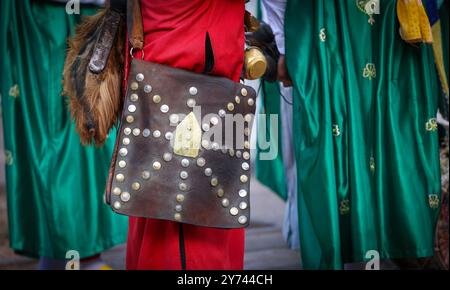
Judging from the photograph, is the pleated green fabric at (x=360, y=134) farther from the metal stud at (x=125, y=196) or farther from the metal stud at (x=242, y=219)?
the metal stud at (x=125, y=196)

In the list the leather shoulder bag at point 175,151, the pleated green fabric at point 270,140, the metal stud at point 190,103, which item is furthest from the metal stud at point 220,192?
the pleated green fabric at point 270,140

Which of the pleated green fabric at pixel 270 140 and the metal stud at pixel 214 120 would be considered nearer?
the metal stud at pixel 214 120

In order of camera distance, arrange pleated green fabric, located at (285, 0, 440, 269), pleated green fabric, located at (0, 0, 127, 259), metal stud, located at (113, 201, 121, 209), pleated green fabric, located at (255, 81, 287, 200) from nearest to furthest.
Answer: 1. metal stud, located at (113, 201, 121, 209)
2. pleated green fabric, located at (285, 0, 440, 269)
3. pleated green fabric, located at (0, 0, 127, 259)
4. pleated green fabric, located at (255, 81, 287, 200)

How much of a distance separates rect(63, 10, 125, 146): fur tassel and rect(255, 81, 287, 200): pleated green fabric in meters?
0.99

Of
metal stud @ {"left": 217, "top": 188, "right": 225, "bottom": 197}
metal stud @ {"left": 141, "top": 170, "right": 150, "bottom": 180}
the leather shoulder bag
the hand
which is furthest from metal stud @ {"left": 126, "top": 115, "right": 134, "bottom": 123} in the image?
the hand

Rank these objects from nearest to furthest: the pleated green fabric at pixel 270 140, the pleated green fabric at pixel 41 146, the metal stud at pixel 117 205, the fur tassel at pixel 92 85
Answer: the metal stud at pixel 117 205, the fur tassel at pixel 92 85, the pleated green fabric at pixel 41 146, the pleated green fabric at pixel 270 140

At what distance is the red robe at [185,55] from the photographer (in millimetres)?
1237

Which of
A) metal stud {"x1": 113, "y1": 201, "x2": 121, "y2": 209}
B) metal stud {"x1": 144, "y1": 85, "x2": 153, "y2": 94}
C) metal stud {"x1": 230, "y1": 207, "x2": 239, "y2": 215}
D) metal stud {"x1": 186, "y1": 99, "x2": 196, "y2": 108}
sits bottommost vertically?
metal stud {"x1": 230, "y1": 207, "x2": 239, "y2": 215}

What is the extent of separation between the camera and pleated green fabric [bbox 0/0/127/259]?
2004 millimetres

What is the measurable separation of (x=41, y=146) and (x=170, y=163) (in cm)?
104

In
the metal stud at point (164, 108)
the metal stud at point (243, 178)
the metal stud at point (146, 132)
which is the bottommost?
the metal stud at point (243, 178)

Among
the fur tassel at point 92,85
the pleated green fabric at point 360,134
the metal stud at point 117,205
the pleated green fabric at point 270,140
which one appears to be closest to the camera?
the metal stud at point 117,205

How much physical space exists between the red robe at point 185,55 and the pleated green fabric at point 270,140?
0.97m

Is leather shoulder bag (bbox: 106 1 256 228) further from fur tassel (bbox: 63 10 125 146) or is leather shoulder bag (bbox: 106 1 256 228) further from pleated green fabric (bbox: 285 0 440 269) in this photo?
pleated green fabric (bbox: 285 0 440 269)
